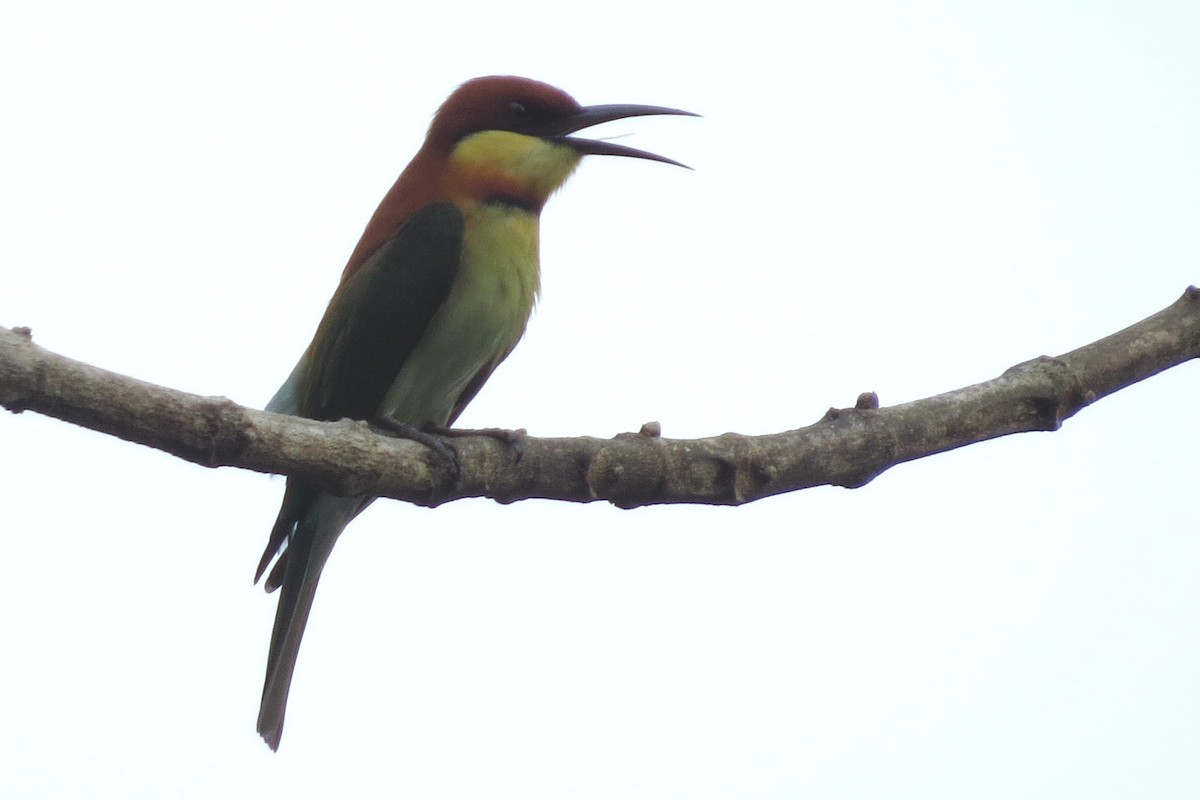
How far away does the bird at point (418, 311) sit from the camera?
11.7 ft

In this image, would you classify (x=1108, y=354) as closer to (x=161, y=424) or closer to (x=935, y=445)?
(x=935, y=445)

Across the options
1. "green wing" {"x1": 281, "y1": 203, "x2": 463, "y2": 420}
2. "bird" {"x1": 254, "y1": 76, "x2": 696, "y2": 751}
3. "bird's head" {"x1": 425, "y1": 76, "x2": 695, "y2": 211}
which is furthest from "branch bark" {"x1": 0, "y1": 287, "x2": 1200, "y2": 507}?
"bird's head" {"x1": 425, "y1": 76, "x2": 695, "y2": 211}

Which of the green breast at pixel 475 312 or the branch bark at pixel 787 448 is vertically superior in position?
the green breast at pixel 475 312

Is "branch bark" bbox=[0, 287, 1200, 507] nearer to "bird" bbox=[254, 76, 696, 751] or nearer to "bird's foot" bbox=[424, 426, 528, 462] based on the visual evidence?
"bird's foot" bbox=[424, 426, 528, 462]

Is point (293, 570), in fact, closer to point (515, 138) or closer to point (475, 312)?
point (475, 312)

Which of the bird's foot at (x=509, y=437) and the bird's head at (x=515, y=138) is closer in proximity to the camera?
the bird's foot at (x=509, y=437)

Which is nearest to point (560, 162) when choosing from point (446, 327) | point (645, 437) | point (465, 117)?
point (465, 117)

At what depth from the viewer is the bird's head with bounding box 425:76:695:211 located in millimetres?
3799

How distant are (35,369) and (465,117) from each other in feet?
6.92

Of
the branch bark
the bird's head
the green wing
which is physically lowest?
the branch bark

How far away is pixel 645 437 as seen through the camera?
104 inches

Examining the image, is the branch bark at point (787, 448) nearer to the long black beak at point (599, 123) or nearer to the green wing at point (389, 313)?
the green wing at point (389, 313)

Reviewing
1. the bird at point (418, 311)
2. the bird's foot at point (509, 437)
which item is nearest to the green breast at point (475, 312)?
the bird at point (418, 311)

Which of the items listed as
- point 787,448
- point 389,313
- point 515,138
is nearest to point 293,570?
point 389,313
